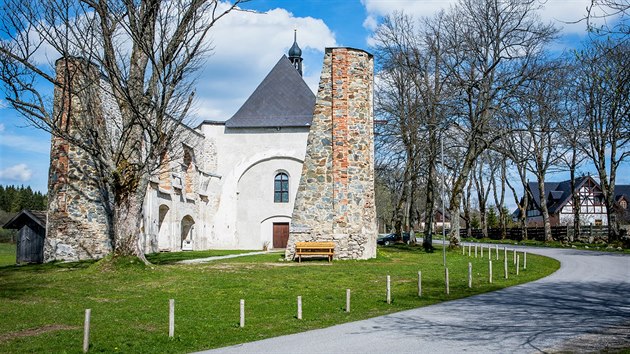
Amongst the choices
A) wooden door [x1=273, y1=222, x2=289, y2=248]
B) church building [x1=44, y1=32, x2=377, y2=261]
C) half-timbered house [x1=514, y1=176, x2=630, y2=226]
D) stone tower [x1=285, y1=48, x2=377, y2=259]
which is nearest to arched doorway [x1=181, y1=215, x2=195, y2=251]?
church building [x1=44, y1=32, x2=377, y2=261]

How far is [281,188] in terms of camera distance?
4025 centimetres

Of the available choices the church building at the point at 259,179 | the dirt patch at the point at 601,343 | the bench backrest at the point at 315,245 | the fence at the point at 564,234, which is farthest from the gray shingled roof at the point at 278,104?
the dirt patch at the point at 601,343

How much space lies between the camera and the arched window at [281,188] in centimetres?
4009

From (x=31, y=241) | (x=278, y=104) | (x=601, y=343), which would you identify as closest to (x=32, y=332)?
(x=601, y=343)

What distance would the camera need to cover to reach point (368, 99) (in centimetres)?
2634

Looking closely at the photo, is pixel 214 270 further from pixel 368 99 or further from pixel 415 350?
pixel 415 350

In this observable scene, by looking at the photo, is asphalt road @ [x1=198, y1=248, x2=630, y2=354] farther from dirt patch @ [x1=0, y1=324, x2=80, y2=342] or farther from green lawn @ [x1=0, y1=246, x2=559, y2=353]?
dirt patch @ [x1=0, y1=324, x2=80, y2=342]

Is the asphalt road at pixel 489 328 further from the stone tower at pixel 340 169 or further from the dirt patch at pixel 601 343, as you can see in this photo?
the stone tower at pixel 340 169

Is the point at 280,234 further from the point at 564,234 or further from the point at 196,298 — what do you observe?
the point at 196,298

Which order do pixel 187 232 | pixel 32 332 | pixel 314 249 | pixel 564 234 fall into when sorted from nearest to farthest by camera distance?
pixel 32 332, pixel 314 249, pixel 187 232, pixel 564 234

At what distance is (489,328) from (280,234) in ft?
99.0

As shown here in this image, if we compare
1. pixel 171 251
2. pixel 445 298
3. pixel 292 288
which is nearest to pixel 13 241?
pixel 171 251

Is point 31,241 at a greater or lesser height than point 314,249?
greater

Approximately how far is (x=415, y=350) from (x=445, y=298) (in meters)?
5.97
